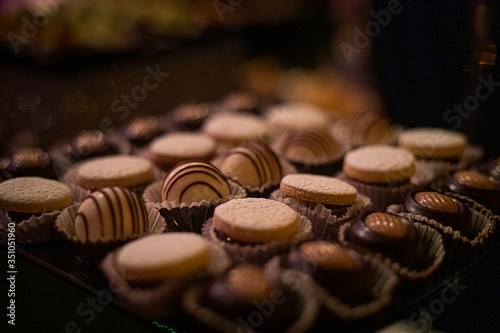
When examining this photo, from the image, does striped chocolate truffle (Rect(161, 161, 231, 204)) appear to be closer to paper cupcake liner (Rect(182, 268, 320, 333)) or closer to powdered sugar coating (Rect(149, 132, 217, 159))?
powdered sugar coating (Rect(149, 132, 217, 159))

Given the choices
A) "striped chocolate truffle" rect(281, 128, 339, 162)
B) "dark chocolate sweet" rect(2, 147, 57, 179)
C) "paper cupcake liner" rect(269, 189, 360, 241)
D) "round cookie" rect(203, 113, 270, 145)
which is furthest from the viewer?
"round cookie" rect(203, 113, 270, 145)

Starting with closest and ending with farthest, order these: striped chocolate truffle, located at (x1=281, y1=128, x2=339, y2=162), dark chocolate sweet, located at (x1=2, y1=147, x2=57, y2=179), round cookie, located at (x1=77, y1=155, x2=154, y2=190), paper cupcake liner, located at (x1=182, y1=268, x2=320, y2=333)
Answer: paper cupcake liner, located at (x1=182, y1=268, x2=320, y2=333), round cookie, located at (x1=77, y1=155, x2=154, y2=190), dark chocolate sweet, located at (x1=2, y1=147, x2=57, y2=179), striped chocolate truffle, located at (x1=281, y1=128, x2=339, y2=162)

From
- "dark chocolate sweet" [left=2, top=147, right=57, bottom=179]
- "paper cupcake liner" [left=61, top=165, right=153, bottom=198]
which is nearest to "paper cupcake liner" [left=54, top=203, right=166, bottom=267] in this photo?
"paper cupcake liner" [left=61, top=165, right=153, bottom=198]

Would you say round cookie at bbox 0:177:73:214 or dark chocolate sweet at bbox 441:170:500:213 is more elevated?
dark chocolate sweet at bbox 441:170:500:213

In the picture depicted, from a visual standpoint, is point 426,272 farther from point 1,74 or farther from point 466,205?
point 1,74

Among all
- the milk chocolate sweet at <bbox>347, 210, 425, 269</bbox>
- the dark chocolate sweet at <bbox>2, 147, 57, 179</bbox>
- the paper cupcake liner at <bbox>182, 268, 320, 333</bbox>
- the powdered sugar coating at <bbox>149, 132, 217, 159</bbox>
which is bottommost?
the dark chocolate sweet at <bbox>2, 147, 57, 179</bbox>

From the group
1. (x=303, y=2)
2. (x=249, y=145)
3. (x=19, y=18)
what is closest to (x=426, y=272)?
(x=249, y=145)

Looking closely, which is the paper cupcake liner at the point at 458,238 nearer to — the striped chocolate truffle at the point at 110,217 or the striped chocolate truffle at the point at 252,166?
the striped chocolate truffle at the point at 252,166
